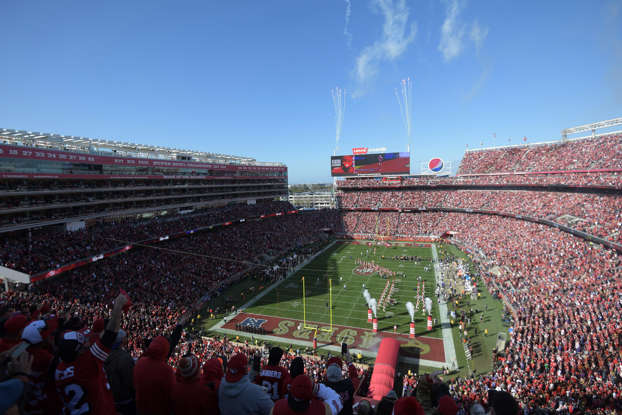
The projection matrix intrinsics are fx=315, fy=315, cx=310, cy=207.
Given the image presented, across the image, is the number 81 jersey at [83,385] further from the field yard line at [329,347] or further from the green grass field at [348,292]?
the green grass field at [348,292]

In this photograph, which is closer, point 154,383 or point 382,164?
point 154,383

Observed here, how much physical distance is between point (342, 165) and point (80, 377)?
63849 millimetres

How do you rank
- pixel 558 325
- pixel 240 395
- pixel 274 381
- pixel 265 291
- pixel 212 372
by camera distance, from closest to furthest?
pixel 240 395, pixel 212 372, pixel 274 381, pixel 558 325, pixel 265 291

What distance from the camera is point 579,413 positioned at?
10.2 metres

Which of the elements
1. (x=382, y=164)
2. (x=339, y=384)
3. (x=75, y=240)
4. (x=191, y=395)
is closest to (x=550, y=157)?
(x=382, y=164)

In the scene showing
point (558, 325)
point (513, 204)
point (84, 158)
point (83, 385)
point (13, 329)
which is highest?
point (84, 158)

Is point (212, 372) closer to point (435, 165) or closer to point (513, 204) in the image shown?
point (513, 204)

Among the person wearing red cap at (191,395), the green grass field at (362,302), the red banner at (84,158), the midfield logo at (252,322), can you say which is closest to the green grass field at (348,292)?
the green grass field at (362,302)

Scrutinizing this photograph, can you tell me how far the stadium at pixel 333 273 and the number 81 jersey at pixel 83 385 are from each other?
1.43 feet

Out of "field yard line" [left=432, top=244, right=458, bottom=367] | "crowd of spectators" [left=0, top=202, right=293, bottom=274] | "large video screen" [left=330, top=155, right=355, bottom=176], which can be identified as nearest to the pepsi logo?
"large video screen" [left=330, top=155, right=355, bottom=176]

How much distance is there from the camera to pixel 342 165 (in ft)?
215

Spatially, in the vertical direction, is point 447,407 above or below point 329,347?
above

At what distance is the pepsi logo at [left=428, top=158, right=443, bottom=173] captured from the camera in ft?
202

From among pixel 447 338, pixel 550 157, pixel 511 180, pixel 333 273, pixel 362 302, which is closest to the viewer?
pixel 447 338
